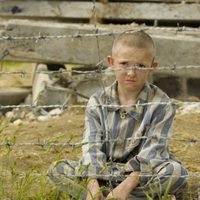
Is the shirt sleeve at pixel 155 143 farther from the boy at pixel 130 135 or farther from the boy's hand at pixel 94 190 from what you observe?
the boy's hand at pixel 94 190

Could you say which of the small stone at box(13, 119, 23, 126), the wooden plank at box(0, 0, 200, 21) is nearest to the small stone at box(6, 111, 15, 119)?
the small stone at box(13, 119, 23, 126)

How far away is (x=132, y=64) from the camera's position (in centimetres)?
377

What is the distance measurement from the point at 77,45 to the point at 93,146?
327 cm

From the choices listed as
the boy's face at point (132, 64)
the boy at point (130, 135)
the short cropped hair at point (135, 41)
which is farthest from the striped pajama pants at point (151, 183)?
the short cropped hair at point (135, 41)

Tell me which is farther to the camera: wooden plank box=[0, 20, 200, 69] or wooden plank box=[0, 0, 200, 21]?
wooden plank box=[0, 0, 200, 21]

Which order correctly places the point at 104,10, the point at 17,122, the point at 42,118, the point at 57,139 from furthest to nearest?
the point at 104,10 → the point at 42,118 → the point at 17,122 → the point at 57,139

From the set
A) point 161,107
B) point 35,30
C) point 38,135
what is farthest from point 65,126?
point 161,107

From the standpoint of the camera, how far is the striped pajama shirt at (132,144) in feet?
12.3

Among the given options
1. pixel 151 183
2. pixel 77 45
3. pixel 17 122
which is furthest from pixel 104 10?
pixel 151 183

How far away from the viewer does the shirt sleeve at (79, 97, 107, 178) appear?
3799 mm

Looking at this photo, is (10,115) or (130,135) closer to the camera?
(130,135)

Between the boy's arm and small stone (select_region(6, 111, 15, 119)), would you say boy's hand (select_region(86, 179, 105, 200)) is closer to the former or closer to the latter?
the boy's arm

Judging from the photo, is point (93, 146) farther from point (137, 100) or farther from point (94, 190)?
point (137, 100)

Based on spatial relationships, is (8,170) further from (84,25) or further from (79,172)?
(84,25)
